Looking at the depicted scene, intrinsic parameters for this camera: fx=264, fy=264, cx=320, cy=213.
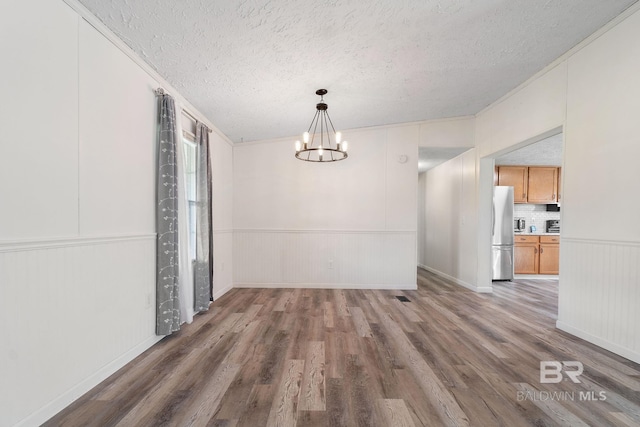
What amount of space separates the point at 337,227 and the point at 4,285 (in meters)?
3.98

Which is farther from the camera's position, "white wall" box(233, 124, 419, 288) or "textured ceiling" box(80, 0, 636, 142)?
"white wall" box(233, 124, 419, 288)

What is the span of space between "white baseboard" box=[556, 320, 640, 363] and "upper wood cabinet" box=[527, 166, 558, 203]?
4064mm

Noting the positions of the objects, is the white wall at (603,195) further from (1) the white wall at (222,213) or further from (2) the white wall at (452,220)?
(1) the white wall at (222,213)

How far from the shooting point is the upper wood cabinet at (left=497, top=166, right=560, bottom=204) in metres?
6.03

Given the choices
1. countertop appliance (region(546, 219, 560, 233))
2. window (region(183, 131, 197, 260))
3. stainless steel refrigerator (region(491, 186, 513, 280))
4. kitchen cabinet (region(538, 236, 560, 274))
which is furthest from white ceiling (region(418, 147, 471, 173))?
window (region(183, 131, 197, 260))

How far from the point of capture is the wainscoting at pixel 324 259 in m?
4.76

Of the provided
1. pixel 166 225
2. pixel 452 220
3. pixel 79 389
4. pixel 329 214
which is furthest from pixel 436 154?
pixel 79 389

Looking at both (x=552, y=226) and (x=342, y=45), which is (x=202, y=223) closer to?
(x=342, y=45)

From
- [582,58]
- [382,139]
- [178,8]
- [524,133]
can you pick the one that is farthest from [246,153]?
[582,58]

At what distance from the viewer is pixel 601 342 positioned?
252cm

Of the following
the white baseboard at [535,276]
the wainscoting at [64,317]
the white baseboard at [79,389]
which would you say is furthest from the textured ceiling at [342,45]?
the white baseboard at [535,276]

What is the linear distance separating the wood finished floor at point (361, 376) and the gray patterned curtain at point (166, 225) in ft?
0.97

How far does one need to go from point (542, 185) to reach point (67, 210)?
806cm

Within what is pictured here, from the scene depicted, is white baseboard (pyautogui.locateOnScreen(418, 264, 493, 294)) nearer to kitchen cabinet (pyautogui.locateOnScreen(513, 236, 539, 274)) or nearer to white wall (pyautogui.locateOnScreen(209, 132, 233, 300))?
kitchen cabinet (pyautogui.locateOnScreen(513, 236, 539, 274))
